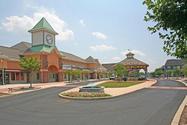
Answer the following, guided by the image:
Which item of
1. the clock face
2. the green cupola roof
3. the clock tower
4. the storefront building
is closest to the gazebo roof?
the storefront building

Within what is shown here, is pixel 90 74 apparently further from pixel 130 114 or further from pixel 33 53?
pixel 130 114

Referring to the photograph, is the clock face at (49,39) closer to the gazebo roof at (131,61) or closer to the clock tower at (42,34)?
the clock tower at (42,34)

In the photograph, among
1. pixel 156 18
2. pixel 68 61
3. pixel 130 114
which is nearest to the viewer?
pixel 156 18

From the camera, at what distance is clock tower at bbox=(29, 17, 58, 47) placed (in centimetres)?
6134

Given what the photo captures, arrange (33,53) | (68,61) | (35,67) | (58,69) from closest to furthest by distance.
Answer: (35,67)
(33,53)
(58,69)
(68,61)

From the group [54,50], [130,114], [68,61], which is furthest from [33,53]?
[130,114]

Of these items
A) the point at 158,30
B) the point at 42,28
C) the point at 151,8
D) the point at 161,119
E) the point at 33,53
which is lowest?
the point at 161,119

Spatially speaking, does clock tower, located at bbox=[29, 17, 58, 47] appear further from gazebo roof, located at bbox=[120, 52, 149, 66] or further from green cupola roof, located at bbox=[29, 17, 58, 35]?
gazebo roof, located at bbox=[120, 52, 149, 66]

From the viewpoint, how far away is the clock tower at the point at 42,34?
61.3 meters

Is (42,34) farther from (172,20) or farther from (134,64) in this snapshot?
(172,20)

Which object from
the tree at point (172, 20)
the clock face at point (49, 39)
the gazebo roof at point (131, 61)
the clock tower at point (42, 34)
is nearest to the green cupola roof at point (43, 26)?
the clock tower at point (42, 34)

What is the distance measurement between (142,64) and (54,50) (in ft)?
71.6

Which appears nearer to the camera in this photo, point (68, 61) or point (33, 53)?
point (33, 53)

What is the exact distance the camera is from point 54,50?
62.6 meters
